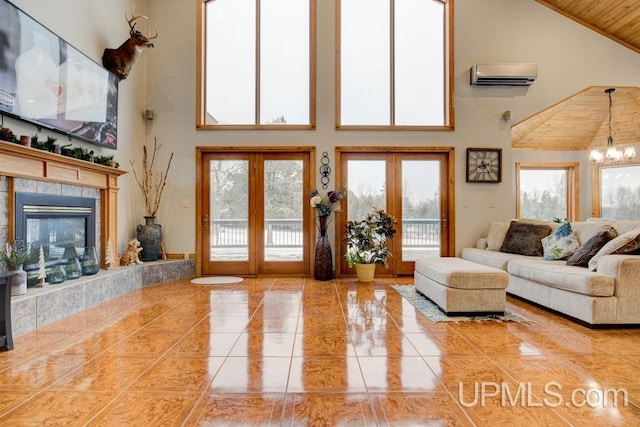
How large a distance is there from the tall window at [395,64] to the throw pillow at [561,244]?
2.21 meters

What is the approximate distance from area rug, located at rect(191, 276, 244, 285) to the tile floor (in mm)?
1424

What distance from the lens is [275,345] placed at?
8.25 feet

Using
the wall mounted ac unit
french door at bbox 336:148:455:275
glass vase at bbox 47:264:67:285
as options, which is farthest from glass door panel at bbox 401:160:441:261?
glass vase at bbox 47:264:67:285

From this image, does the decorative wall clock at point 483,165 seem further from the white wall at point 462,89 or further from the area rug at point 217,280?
the area rug at point 217,280

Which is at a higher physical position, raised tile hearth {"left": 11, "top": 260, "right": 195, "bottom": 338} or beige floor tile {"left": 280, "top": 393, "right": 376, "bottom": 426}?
raised tile hearth {"left": 11, "top": 260, "right": 195, "bottom": 338}

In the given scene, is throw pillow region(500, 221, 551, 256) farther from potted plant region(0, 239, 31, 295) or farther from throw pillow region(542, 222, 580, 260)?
potted plant region(0, 239, 31, 295)

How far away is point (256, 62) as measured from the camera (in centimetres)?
543

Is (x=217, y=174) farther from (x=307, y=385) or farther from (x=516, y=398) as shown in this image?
(x=516, y=398)

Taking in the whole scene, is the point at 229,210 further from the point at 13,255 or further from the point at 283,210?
the point at 13,255

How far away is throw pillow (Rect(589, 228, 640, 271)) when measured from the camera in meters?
3.07

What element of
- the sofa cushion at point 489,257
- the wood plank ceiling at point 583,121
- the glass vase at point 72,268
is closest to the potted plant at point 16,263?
the glass vase at point 72,268

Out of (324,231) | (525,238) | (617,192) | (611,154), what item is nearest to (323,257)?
(324,231)

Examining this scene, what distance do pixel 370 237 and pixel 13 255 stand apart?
3.86m

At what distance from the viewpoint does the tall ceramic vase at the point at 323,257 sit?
16.6ft
